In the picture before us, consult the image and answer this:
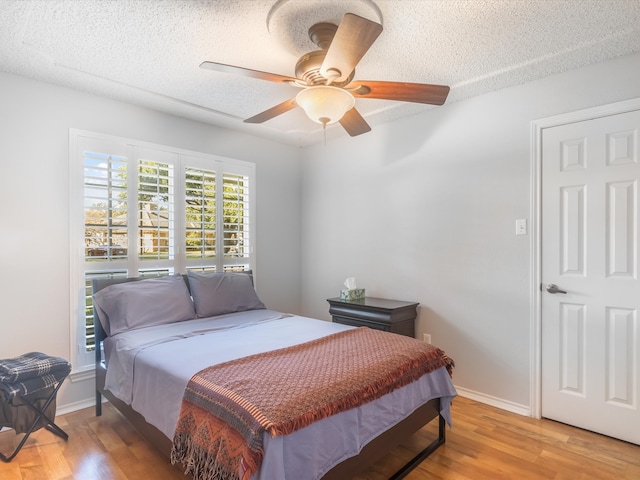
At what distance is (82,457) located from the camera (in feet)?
7.18

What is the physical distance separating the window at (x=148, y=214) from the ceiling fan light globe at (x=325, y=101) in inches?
72.5

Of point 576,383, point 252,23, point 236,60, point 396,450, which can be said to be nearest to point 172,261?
point 236,60

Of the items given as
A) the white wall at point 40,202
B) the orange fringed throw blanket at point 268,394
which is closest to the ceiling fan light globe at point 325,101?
the orange fringed throw blanket at point 268,394

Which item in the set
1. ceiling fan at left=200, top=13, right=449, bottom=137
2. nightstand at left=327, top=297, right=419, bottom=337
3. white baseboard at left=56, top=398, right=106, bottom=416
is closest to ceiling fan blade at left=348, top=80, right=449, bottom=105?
ceiling fan at left=200, top=13, right=449, bottom=137

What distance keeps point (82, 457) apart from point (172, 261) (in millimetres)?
1610

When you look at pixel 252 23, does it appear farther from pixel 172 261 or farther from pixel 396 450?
pixel 396 450

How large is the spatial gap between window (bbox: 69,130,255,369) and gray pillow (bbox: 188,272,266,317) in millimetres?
392

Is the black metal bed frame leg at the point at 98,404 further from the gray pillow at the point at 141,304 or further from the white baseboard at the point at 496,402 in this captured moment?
the white baseboard at the point at 496,402

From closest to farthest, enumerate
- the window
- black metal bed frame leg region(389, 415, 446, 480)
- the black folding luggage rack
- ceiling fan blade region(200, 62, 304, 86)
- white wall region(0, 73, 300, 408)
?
ceiling fan blade region(200, 62, 304, 86)
black metal bed frame leg region(389, 415, 446, 480)
the black folding luggage rack
white wall region(0, 73, 300, 408)
the window

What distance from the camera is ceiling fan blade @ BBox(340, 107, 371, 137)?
2.36 meters

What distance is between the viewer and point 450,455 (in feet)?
7.23

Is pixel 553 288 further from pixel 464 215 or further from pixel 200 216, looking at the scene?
pixel 200 216

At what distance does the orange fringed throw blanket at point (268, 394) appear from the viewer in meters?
1.39

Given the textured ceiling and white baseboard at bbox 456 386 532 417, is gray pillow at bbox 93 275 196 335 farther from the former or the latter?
white baseboard at bbox 456 386 532 417
